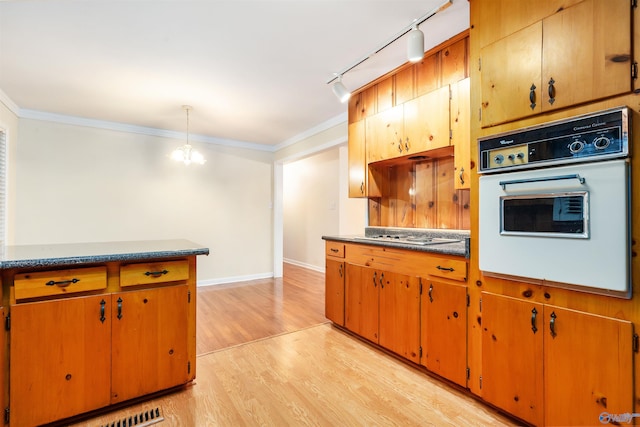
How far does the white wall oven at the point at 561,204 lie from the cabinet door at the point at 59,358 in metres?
2.20

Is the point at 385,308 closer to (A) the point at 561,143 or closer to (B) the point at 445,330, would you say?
(B) the point at 445,330

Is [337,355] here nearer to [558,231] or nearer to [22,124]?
[558,231]

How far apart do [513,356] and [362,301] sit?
1.22 metres

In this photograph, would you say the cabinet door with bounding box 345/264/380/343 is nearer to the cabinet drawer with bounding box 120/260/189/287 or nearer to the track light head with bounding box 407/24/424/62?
the cabinet drawer with bounding box 120/260/189/287

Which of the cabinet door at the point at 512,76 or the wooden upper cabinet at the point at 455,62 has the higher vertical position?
the wooden upper cabinet at the point at 455,62

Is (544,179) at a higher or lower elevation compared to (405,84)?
lower

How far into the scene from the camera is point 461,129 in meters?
2.13

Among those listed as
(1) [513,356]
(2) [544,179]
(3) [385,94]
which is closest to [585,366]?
(1) [513,356]

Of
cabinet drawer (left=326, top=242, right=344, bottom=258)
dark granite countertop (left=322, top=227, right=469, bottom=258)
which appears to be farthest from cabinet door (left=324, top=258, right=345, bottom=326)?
dark granite countertop (left=322, top=227, right=469, bottom=258)

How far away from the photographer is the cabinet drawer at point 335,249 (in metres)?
2.87

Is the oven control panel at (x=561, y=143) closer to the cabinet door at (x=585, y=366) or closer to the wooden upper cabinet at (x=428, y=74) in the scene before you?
the cabinet door at (x=585, y=366)

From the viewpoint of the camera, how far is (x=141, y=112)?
3.60 meters

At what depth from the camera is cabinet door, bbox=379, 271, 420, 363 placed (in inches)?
83.9

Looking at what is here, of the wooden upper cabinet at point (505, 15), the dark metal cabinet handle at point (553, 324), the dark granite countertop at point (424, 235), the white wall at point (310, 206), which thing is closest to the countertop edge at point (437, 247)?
the dark granite countertop at point (424, 235)
